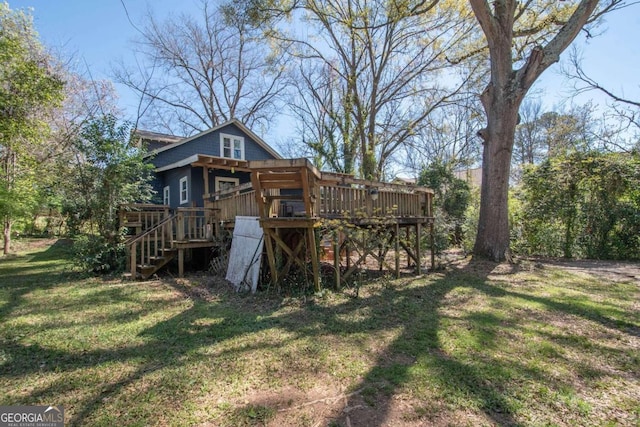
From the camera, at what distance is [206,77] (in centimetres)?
2344

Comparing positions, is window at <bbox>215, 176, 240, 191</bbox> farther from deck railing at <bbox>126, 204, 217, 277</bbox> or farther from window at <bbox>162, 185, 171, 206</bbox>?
deck railing at <bbox>126, 204, 217, 277</bbox>

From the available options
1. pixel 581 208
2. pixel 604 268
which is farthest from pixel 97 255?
pixel 581 208

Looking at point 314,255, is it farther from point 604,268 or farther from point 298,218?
point 604,268

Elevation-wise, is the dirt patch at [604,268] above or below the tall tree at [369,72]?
below

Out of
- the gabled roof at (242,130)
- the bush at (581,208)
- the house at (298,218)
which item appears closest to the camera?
the house at (298,218)

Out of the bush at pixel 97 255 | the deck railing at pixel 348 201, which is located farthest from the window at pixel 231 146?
the bush at pixel 97 255

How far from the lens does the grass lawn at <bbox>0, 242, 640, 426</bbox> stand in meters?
2.53

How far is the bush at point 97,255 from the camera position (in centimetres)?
822

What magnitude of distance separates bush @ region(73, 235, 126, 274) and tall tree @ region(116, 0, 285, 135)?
15389 mm

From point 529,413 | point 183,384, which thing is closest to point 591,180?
point 529,413

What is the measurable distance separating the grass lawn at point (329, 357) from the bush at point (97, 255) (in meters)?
2.00

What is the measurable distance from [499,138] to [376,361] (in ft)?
26.3

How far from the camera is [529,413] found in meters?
2.48

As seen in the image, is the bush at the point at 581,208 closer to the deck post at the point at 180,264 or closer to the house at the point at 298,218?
the house at the point at 298,218
